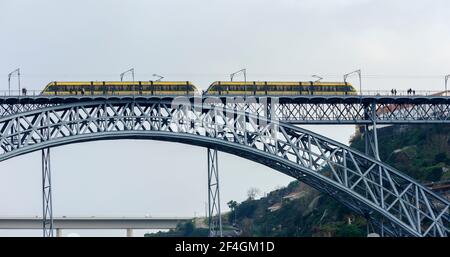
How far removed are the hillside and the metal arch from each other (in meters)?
10.4

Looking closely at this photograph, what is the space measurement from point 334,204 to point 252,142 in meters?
29.9

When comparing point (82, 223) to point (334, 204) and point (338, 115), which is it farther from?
point (338, 115)

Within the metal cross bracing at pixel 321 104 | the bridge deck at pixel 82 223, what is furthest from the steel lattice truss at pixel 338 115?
the bridge deck at pixel 82 223

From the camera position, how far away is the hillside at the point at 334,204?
283 ft

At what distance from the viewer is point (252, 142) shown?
62969 millimetres

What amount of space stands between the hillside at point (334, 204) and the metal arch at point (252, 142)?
10377mm

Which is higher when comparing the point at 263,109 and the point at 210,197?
the point at 263,109

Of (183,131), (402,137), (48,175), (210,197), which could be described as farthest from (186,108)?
Result: (402,137)

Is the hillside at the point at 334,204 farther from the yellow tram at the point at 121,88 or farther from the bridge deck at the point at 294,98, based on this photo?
the yellow tram at the point at 121,88

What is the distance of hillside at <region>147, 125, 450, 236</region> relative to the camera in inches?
3393
